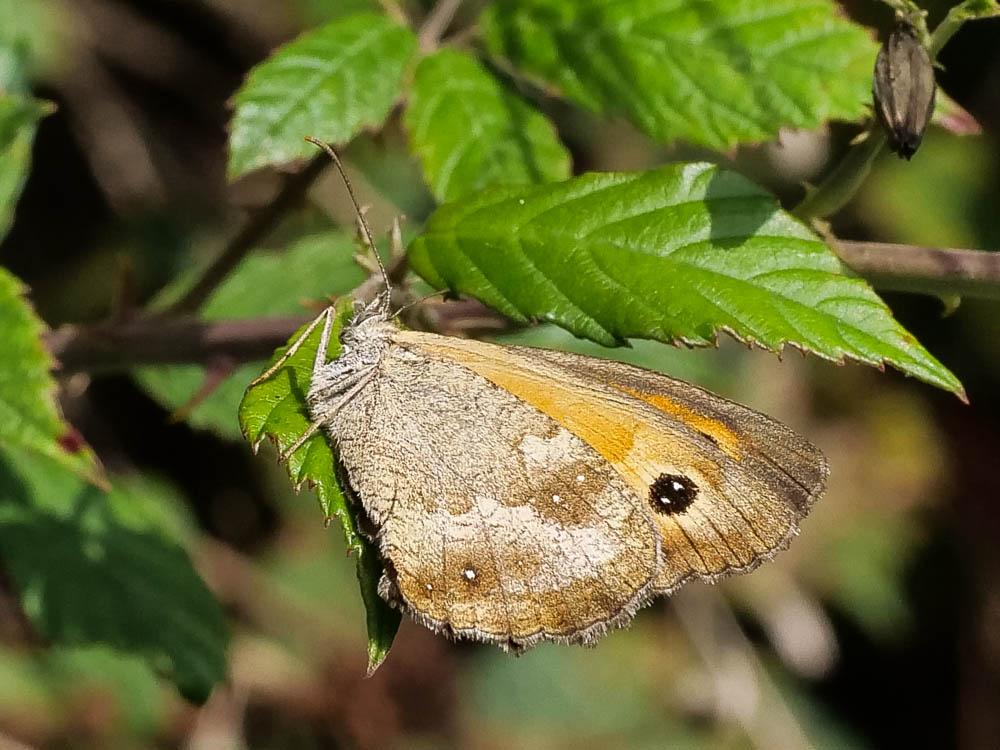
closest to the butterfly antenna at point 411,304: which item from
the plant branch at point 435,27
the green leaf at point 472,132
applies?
the green leaf at point 472,132

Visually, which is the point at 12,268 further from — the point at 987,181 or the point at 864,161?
the point at 987,181

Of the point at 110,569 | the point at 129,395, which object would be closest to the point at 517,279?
the point at 110,569

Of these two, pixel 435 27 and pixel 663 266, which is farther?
pixel 435 27

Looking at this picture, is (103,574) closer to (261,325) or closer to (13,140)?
(261,325)

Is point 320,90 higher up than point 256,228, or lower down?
higher up

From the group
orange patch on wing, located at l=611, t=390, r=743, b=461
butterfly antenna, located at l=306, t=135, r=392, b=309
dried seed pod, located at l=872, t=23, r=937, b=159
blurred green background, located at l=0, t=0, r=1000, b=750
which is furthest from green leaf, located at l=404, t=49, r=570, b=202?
blurred green background, located at l=0, t=0, r=1000, b=750

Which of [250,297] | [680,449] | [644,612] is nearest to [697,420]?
[680,449]
